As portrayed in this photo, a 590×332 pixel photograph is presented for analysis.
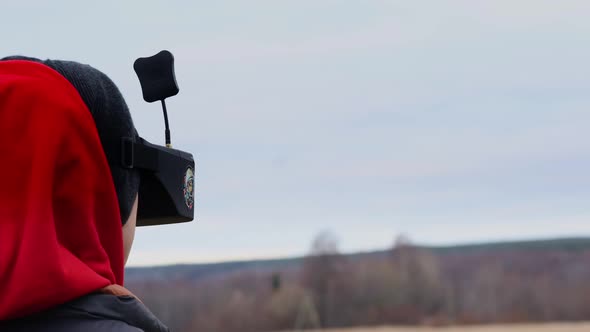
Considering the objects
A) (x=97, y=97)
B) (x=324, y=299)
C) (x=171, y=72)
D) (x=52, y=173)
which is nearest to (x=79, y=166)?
(x=52, y=173)

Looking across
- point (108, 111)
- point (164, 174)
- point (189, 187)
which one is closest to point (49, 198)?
point (108, 111)

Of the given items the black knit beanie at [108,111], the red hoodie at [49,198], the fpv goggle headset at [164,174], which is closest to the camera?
the red hoodie at [49,198]

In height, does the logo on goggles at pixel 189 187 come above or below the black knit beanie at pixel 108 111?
below

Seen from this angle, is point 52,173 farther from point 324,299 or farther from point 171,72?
point 324,299

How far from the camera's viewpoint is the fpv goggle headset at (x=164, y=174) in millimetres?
1707

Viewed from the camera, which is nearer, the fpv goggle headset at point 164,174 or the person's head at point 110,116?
the person's head at point 110,116

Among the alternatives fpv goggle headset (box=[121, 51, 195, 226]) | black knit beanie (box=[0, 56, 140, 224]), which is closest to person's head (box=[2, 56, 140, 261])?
black knit beanie (box=[0, 56, 140, 224])

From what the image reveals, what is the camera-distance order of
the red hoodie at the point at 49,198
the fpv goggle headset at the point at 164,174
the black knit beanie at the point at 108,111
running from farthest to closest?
the fpv goggle headset at the point at 164,174
the black knit beanie at the point at 108,111
the red hoodie at the point at 49,198

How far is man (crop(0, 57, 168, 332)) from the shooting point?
133 cm

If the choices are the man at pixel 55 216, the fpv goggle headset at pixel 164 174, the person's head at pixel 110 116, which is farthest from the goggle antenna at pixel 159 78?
the man at pixel 55 216

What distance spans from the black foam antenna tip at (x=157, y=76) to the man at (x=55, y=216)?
0.95 feet

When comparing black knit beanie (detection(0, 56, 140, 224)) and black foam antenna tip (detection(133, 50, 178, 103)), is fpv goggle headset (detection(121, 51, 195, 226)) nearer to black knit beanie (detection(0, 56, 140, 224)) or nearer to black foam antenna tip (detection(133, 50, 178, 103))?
black foam antenna tip (detection(133, 50, 178, 103))

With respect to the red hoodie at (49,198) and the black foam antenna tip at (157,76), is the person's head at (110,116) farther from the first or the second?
the black foam antenna tip at (157,76)

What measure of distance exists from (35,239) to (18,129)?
180 millimetres
